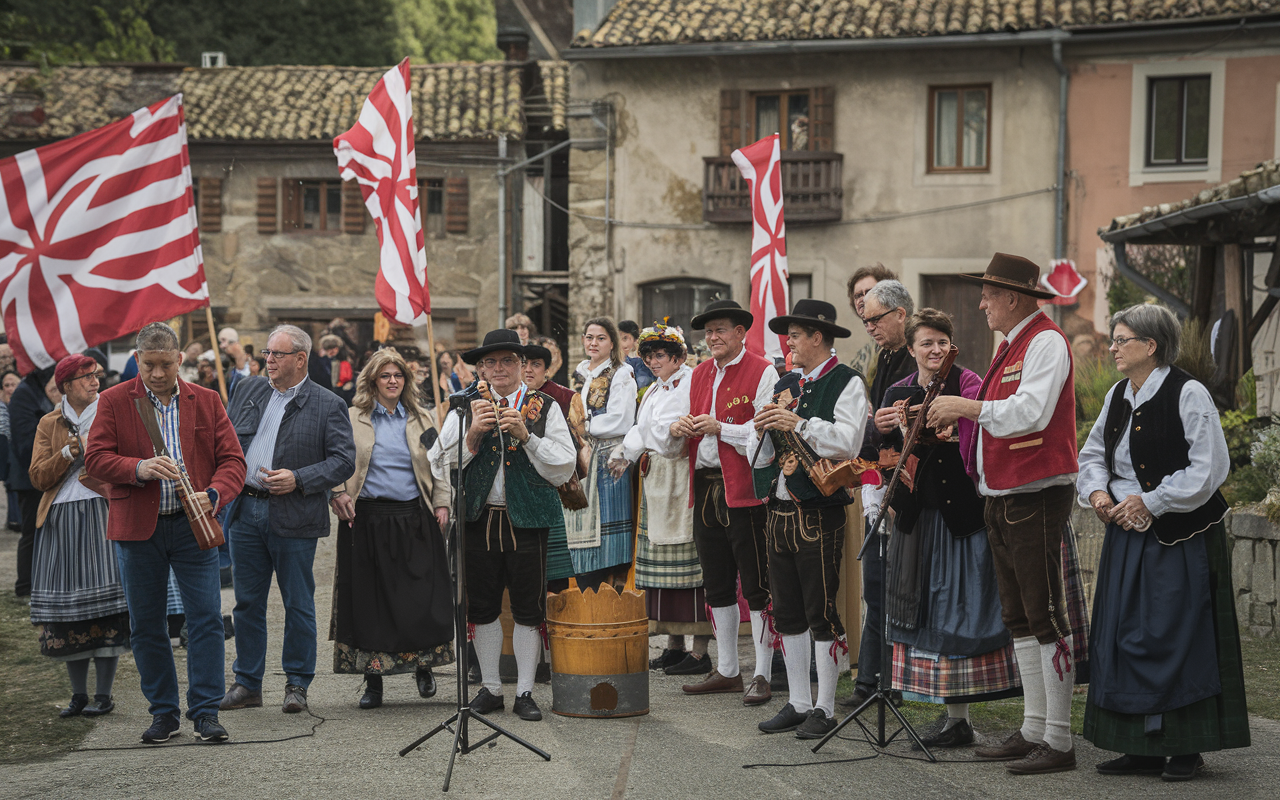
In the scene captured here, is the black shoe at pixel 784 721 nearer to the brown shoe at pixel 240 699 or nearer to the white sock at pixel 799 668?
the white sock at pixel 799 668

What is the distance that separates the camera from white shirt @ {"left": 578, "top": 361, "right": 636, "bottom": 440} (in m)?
8.72

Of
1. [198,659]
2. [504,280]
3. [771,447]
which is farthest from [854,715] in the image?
[504,280]

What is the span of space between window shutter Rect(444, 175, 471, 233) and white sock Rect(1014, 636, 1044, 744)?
71.0 ft

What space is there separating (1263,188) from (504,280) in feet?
58.5

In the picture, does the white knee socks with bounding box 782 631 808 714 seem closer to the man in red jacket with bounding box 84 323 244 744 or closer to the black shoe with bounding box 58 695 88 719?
the man in red jacket with bounding box 84 323 244 744

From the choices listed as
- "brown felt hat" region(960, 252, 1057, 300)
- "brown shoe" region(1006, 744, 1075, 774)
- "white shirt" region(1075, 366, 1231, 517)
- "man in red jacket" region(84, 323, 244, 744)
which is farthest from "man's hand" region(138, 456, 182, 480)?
"white shirt" region(1075, 366, 1231, 517)

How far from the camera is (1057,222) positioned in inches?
829

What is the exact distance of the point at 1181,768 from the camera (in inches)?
207

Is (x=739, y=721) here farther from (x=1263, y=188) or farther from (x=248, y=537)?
(x=1263, y=188)

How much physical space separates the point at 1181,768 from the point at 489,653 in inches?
129

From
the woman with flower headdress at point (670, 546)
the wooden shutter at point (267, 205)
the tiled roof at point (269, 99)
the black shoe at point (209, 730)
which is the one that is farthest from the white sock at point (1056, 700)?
the wooden shutter at point (267, 205)

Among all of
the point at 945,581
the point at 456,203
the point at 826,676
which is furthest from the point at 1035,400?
the point at 456,203

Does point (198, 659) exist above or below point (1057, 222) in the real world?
below

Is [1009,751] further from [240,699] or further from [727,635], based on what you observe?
[240,699]
